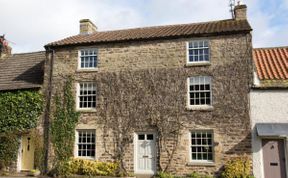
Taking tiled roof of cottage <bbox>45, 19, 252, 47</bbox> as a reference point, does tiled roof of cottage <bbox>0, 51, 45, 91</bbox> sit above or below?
below

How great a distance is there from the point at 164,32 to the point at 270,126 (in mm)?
7953

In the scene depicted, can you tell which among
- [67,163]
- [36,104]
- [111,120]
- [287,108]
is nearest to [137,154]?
[111,120]

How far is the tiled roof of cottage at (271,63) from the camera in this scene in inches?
667

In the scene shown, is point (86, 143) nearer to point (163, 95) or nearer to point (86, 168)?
point (86, 168)

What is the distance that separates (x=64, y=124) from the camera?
1836 centimetres

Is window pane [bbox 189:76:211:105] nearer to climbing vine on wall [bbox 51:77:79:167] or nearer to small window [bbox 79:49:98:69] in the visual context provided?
small window [bbox 79:49:98:69]

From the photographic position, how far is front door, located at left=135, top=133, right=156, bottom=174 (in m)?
17.0

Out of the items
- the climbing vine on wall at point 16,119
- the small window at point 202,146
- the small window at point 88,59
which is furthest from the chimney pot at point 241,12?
the climbing vine on wall at point 16,119

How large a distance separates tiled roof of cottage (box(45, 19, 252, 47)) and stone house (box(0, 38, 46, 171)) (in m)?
2.56

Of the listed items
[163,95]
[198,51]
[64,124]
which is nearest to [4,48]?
[64,124]

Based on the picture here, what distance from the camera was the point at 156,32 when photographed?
63.4 ft

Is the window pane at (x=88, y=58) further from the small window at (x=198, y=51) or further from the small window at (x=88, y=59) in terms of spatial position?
the small window at (x=198, y=51)

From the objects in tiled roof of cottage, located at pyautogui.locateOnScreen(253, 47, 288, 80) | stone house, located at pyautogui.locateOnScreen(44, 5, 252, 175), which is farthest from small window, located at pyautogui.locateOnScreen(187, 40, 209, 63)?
tiled roof of cottage, located at pyautogui.locateOnScreen(253, 47, 288, 80)

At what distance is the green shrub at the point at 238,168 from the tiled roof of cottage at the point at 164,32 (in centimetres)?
662
